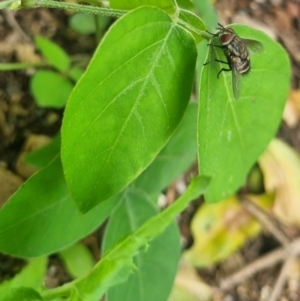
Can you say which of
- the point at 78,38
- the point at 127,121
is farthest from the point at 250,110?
the point at 78,38

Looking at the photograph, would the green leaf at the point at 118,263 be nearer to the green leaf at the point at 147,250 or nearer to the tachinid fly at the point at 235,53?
the tachinid fly at the point at 235,53

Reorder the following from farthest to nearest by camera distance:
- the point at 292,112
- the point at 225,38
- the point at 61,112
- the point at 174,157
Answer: the point at 292,112
the point at 61,112
the point at 174,157
the point at 225,38

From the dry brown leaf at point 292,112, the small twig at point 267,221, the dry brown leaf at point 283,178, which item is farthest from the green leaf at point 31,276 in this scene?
the dry brown leaf at point 292,112

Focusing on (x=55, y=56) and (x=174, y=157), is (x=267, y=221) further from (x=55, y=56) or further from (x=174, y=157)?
(x=55, y=56)

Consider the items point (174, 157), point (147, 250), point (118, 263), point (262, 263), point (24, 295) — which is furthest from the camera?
point (262, 263)

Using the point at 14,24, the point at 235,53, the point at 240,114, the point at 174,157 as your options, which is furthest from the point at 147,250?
the point at 14,24

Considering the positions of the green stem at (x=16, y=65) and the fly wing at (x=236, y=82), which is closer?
the fly wing at (x=236, y=82)
